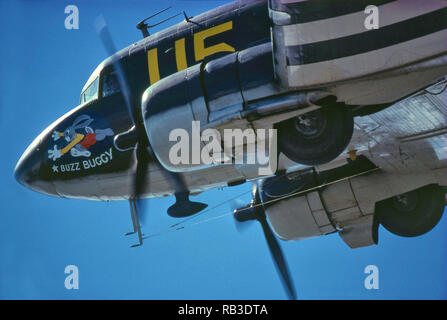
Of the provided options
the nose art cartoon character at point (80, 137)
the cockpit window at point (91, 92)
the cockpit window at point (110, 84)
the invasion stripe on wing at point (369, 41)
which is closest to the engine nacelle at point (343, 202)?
the nose art cartoon character at point (80, 137)

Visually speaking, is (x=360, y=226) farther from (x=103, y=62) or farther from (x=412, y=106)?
(x=103, y=62)

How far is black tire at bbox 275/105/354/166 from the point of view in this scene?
24.1ft

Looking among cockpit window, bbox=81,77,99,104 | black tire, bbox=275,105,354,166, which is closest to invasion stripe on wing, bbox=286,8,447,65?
black tire, bbox=275,105,354,166

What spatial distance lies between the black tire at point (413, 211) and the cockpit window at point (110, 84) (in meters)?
4.63

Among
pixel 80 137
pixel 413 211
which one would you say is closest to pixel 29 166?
pixel 80 137

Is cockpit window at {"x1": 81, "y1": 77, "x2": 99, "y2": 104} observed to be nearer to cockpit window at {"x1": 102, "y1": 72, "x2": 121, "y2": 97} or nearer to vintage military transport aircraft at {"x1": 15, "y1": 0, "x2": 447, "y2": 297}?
vintage military transport aircraft at {"x1": 15, "y1": 0, "x2": 447, "y2": 297}

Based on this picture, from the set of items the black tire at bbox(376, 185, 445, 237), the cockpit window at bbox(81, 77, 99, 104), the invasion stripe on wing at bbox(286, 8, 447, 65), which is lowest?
the black tire at bbox(376, 185, 445, 237)

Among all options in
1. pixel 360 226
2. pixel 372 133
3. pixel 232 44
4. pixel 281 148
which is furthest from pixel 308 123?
pixel 360 226

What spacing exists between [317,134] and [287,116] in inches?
17.2

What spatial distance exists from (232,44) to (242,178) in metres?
1.92

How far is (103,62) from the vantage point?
440 inches

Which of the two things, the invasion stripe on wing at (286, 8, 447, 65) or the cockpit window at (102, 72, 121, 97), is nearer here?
the invasion stripe on wing at (286, 8, 447, 65)

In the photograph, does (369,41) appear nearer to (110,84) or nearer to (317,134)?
(317,134)

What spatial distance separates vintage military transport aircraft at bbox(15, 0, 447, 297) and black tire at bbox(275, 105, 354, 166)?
0.04ft
